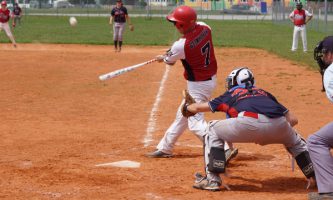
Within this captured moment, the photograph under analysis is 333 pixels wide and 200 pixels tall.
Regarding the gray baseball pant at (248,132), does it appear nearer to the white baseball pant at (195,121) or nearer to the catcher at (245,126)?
the catcher at (245,126)

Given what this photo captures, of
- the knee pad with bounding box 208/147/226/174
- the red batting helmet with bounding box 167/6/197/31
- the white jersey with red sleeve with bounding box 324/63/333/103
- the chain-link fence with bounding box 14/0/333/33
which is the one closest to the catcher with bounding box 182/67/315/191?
the knee pad with bounding box 208/147/226/174

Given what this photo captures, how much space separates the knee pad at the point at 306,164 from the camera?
7.62 meters

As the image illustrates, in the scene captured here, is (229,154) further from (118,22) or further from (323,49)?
(118,22)

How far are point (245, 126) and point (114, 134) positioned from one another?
4326 millimetres

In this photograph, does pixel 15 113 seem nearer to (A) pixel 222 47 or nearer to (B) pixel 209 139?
(B) pixel 209 139

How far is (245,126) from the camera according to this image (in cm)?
720

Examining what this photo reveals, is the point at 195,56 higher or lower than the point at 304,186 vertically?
higher

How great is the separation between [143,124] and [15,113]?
2.89 metres

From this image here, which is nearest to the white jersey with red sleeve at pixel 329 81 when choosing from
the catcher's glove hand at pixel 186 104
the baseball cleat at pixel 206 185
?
the baseball cleat at pixel 206 185

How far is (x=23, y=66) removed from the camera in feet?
72.7

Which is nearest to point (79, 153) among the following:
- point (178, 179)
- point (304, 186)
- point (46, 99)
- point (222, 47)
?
point (178, 179)

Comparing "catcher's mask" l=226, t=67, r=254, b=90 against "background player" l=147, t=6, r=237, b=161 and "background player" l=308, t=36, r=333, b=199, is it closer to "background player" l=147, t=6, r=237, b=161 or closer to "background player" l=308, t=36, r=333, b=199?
"background player" l=308, t=36, r=333, b=199

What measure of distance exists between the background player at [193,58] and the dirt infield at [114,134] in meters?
0.51

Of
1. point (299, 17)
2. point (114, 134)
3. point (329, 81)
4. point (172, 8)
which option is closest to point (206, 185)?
point (329, 81)
